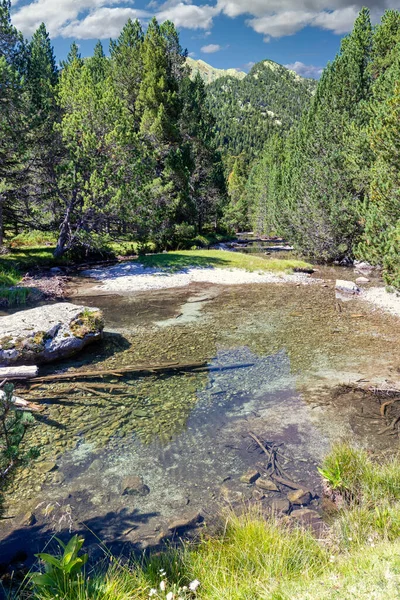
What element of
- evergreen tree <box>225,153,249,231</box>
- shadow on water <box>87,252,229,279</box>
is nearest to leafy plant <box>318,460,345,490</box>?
shadow on water <box>87,252,229,279</box>

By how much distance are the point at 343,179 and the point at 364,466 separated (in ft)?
98.5

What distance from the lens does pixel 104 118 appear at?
27297 mm

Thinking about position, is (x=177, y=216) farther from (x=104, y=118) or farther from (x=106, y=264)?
(x=104, y=118)

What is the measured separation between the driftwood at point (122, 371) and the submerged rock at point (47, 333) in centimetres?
115

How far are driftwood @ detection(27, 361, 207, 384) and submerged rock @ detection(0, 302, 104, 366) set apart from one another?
115cm

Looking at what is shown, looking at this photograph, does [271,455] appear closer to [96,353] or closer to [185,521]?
[185,521]

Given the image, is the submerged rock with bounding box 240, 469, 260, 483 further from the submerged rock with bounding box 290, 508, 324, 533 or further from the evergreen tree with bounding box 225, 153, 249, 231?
the evergreen tree with bounding box 225, 153, 249, 231

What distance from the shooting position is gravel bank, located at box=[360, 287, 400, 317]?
18742mm

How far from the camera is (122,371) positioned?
11.2 meters

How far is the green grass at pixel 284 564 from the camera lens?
139 inches

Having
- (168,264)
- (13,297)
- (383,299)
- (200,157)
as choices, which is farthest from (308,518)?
(200,157)

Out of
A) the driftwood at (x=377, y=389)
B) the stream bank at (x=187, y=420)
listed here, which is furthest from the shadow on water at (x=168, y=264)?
the driftwood at (x=377, y=389)

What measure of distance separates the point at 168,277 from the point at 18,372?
17.1 m

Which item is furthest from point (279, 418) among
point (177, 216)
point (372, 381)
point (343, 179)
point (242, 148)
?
point (242, 148)
